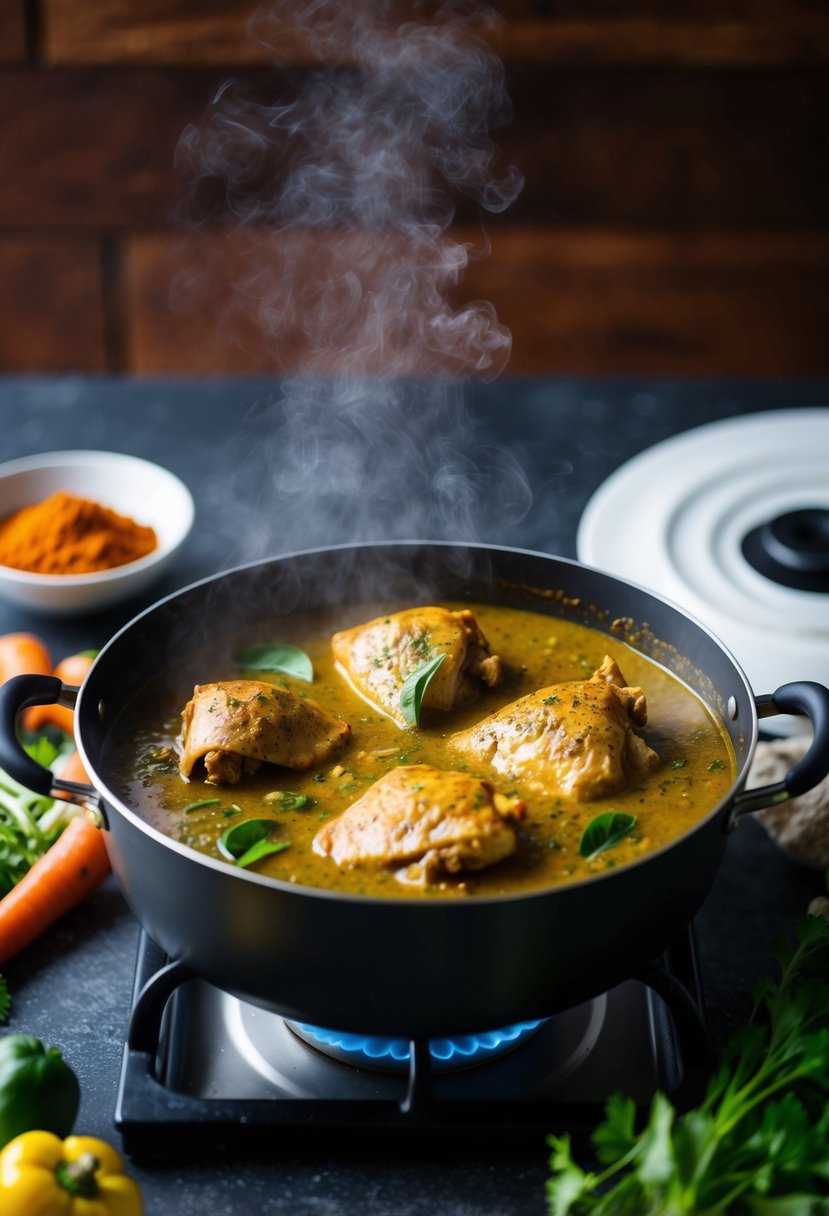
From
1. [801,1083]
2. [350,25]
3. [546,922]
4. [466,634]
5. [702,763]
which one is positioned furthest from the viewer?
[350,25]

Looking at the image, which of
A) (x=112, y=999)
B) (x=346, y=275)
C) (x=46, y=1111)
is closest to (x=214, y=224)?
(x=346, y=275)

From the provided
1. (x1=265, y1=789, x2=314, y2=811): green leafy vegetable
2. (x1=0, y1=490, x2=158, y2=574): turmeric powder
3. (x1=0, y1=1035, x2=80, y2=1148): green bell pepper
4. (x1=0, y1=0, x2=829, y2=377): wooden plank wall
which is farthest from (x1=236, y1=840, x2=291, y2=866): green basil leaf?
(x1=0, y1=0, x2=829, y2=377): wooden plank wall

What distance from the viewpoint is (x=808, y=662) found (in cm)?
267

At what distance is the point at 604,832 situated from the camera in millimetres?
1898

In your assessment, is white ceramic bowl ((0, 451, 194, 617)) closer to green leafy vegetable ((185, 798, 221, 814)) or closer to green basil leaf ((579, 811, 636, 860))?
green leafy vegetable ((185, 798, 221, 814))

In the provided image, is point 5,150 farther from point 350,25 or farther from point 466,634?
point 466,634

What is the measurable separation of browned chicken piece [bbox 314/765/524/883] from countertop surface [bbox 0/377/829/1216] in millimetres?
420

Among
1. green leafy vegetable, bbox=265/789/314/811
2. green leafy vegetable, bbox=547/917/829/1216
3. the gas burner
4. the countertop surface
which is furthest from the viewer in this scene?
the gas burner

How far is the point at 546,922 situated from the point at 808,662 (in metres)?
1.28

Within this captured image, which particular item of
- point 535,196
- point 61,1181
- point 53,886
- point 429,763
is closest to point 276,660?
point 429,763

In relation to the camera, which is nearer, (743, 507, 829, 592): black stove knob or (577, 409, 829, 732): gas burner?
(577, 409, 829, 732): gas burner

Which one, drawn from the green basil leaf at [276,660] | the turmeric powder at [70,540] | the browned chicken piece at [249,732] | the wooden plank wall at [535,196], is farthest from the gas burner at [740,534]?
the wooden plank wall at [535,196]

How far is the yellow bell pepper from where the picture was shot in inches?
63.2

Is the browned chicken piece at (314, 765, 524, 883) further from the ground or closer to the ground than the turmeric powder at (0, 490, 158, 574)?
further from the ground
